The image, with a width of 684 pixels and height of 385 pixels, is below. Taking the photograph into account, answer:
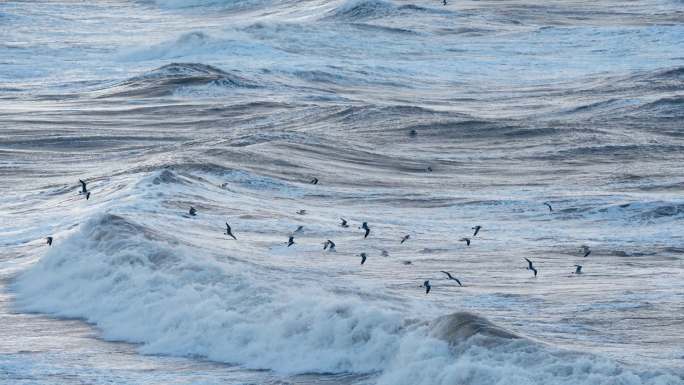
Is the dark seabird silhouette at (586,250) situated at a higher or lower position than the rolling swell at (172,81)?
higher

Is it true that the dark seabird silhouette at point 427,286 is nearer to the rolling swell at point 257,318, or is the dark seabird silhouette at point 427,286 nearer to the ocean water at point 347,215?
the ocean water at point 347,215

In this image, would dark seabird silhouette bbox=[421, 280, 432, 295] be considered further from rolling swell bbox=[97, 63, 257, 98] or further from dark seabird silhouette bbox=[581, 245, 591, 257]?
rolling swell bbox=[97, 63, 257, 98]

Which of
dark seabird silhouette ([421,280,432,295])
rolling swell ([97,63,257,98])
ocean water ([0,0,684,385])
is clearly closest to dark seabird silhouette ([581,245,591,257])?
ocean water ([0,0,684,385])

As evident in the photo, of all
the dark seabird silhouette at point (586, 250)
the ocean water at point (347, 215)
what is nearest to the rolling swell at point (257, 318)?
the ocean water at point (347, 215)

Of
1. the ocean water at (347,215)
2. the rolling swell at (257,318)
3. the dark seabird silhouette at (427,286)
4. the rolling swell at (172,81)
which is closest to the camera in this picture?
the rolling swell at (257,318)

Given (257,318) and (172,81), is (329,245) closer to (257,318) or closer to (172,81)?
(257,318)

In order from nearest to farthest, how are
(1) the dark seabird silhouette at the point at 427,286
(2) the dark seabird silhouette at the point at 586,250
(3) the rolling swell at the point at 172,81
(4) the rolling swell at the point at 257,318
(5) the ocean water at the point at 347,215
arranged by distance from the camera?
1. (4) the rolling swell at the point at 257,318
2. (5) the ocean water at the point at 347,215
3. (1) the dark seabird silhouette at the point at 427,286
4. (2) the dark seabird silhouette at the point at 586,250
5. (3) the rolling swell at the point at 172,81

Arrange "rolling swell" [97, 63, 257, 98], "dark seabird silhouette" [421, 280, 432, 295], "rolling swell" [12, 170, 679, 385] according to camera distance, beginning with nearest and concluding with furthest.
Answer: "rolling swell" [12, 170, 679, 385], "dark seabird silhouette" [421, 280, 432, 295], "rolling swell" [97, 63, 257, 98]

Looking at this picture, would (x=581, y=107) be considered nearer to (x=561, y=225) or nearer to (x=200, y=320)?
(x=561, y=225)
